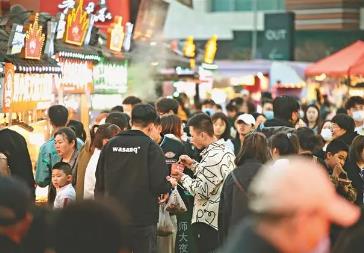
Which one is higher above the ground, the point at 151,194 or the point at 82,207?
the point at 82,207

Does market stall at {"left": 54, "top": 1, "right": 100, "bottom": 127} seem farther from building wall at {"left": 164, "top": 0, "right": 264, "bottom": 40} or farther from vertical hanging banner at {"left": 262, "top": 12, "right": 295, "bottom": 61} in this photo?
building wall at {"left": 164, "top": 0, "right": 264, "bottom": 40}

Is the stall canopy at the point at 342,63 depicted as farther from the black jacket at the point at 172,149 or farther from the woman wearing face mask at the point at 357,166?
the woman wearing face mask at the point at 357,166

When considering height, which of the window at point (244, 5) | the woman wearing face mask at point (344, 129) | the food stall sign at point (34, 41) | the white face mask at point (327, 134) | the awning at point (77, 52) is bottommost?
the white face mask at point (327, 134)

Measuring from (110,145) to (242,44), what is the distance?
40995 millimetres

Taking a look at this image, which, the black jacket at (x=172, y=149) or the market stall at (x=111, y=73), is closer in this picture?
the black jacket at (x=172, y=149)

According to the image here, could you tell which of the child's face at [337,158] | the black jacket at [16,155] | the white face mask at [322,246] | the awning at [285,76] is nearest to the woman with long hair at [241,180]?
the child's face at [337,158]

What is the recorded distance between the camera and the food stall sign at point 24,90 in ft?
38.3

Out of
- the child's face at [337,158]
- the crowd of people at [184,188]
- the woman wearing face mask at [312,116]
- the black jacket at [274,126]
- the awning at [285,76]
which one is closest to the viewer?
the crowd of people at [184,188]

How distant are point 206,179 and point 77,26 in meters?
7.52

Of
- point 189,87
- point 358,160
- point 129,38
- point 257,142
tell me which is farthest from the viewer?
point 189,87

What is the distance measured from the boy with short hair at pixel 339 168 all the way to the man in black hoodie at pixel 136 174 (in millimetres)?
1557

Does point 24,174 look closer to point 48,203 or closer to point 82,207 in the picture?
point 48,203

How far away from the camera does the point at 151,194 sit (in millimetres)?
9203

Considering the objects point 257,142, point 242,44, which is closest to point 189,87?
point 242,44
